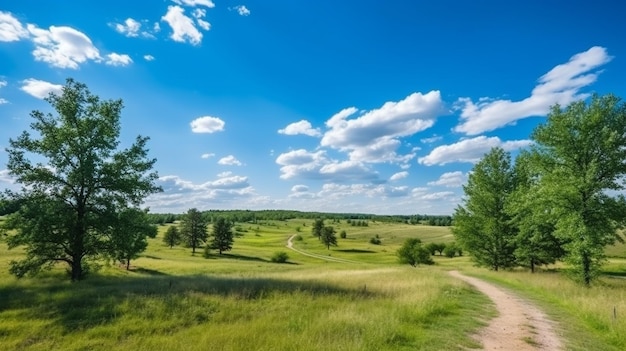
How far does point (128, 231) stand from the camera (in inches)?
941

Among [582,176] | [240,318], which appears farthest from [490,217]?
[240,318]

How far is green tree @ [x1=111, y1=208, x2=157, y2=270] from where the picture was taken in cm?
2386

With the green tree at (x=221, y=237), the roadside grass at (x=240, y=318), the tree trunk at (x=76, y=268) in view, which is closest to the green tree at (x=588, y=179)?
the roadside grass at (x=240, y=318)

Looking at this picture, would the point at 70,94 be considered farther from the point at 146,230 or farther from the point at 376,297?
the point at 376,297

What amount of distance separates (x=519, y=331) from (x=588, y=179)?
1483 cm

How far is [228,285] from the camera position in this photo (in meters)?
19.4

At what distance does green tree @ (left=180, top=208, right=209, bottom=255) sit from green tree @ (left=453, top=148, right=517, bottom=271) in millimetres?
62993

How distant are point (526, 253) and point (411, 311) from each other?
25991 millimetres

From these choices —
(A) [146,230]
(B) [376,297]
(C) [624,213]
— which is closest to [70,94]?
(A) [146,230]

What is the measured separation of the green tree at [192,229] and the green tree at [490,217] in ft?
207

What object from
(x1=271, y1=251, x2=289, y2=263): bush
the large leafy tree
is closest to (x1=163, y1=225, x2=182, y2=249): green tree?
(x1=271, y1=251, x2=289, y2=263): bush

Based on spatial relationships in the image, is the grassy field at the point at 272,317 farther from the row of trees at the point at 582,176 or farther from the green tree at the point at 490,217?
the green tree at the point at 490,217

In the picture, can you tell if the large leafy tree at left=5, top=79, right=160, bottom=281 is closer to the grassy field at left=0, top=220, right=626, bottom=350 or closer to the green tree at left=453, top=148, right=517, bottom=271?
the grassy field at left=0, top=220, right=626, bottom=350

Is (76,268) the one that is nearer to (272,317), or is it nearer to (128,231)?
(128,231)
